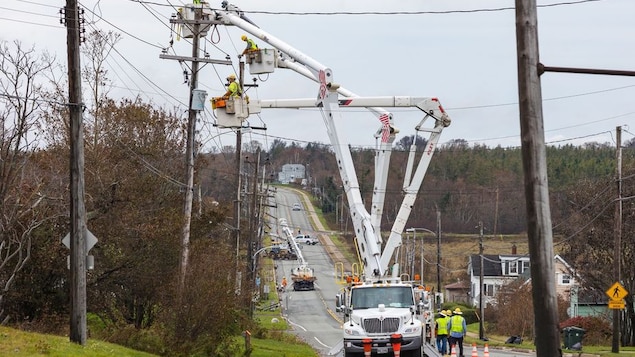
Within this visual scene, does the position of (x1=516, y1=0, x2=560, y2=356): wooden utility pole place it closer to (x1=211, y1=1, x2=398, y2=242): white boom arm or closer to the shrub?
(x1=211, y1=1, x2=398, y2=242): white boom arm

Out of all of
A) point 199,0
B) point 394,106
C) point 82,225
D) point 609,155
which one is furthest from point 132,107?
point 609,155

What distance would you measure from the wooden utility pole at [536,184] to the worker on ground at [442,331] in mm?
16815

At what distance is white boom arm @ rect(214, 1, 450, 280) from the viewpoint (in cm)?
2698

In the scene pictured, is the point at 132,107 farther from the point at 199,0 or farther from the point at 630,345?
the point at 630,345

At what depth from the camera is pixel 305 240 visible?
12875cm

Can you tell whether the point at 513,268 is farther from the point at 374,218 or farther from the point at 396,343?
the point at 396,343

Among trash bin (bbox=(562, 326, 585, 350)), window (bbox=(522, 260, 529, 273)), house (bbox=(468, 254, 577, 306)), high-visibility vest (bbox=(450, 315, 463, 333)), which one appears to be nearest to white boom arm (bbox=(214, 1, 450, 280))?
high-visibility vest (bbox=(450, 315, 463, 333))

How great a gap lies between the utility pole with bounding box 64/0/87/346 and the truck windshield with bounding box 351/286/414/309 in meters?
6.80

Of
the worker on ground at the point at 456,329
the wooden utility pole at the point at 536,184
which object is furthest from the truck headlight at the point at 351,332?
the wooden utility pole at the point at 536,184

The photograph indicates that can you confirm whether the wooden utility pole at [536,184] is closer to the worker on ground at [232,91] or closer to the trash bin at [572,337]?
the worker on ground at [232,91]

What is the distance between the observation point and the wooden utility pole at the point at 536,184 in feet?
43.0

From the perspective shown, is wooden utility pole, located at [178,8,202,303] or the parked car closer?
wooden utility pole, located at [178,8,202,303]

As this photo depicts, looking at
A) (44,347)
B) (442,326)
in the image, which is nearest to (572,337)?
(442,326)

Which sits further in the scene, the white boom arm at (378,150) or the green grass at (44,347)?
the white boom arm at (378,150)
